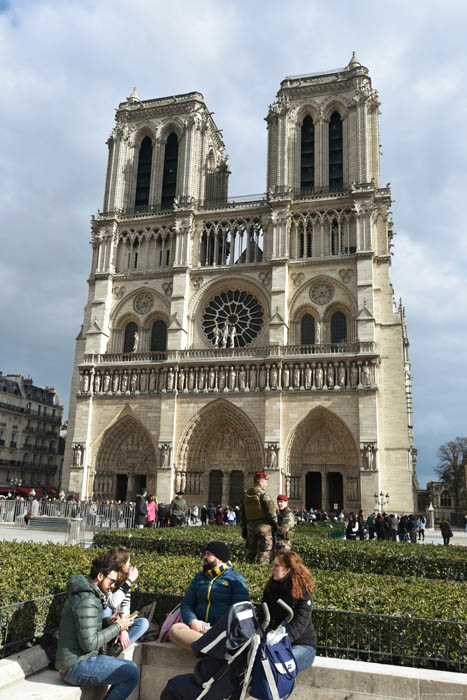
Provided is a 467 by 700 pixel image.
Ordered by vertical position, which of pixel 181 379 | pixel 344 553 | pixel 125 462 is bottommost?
pixel 344 553

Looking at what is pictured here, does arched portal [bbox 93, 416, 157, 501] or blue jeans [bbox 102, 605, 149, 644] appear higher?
arched portal [bbox 93, 416, 157, 501]

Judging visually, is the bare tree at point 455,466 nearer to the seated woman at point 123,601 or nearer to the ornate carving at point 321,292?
the ornate carving at point 321,292

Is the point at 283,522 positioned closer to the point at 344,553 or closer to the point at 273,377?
the point at 344,553

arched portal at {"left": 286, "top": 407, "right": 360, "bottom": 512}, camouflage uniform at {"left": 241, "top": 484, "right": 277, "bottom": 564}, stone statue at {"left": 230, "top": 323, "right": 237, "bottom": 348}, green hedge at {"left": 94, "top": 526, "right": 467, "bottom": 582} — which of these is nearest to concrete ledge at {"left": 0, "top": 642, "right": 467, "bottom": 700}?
camouflage uniform at {"left": 241, "top": 484, "right": 277, "bottom": 564}

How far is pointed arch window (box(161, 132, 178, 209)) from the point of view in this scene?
113 feet

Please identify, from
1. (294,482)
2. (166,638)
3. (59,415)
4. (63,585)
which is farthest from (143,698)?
(59,415)

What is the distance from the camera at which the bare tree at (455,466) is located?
1891 inches

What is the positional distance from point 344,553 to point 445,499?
43640mm

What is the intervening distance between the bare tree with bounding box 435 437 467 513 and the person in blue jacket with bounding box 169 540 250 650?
46.0m

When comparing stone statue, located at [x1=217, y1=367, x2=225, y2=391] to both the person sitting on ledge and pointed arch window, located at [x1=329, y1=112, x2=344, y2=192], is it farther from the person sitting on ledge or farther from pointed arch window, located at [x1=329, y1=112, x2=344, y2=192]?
the person sitting on ledge

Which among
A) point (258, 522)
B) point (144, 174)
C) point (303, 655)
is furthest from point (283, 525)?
point (144, 174)

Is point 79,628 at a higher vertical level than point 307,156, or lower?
lower

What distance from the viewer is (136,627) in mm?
5000

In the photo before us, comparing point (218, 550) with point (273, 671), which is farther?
point (218, 550)
